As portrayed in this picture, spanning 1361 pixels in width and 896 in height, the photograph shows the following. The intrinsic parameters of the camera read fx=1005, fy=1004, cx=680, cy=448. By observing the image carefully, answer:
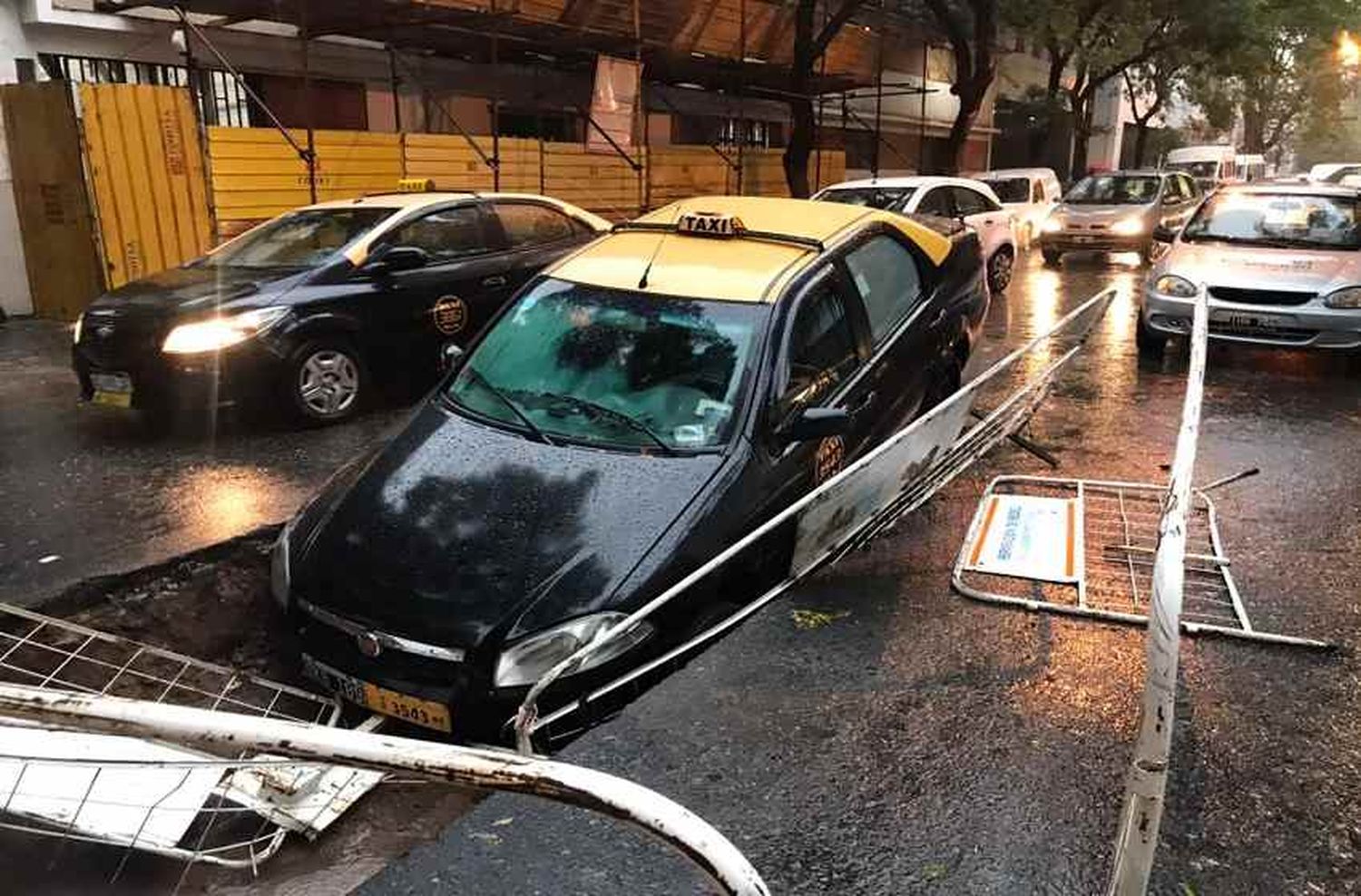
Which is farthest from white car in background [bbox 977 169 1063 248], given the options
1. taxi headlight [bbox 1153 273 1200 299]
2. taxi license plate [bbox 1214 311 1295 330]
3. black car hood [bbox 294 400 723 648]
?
black car hood [bbox 294 400 723 648]

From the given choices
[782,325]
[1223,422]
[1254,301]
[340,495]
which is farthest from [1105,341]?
[340,495]

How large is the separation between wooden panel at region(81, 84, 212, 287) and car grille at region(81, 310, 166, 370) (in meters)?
4.27

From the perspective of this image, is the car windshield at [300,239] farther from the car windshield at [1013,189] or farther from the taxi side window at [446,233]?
the car windshield at [1013,189]

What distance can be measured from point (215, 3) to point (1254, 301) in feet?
34.1

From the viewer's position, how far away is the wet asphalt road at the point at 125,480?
492 cm

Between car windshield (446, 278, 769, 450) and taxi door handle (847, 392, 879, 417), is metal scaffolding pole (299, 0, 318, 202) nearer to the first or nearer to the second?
car windshield (446, 278, 769, 450)

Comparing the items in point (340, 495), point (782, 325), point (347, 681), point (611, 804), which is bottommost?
point (347, 681)

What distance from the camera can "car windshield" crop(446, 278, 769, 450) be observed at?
394 cm

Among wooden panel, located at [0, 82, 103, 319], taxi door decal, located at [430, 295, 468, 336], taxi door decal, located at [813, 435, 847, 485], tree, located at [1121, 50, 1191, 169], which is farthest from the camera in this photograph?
tree, located at [1121, 50, 1191, 169]

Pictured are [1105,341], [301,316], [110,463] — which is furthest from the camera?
[1105,341]

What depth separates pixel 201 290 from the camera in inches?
269

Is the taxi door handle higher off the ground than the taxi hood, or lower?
lower

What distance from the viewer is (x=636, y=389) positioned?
13.4 ft

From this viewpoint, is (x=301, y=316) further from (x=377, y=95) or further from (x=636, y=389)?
(x=377, y=95)
